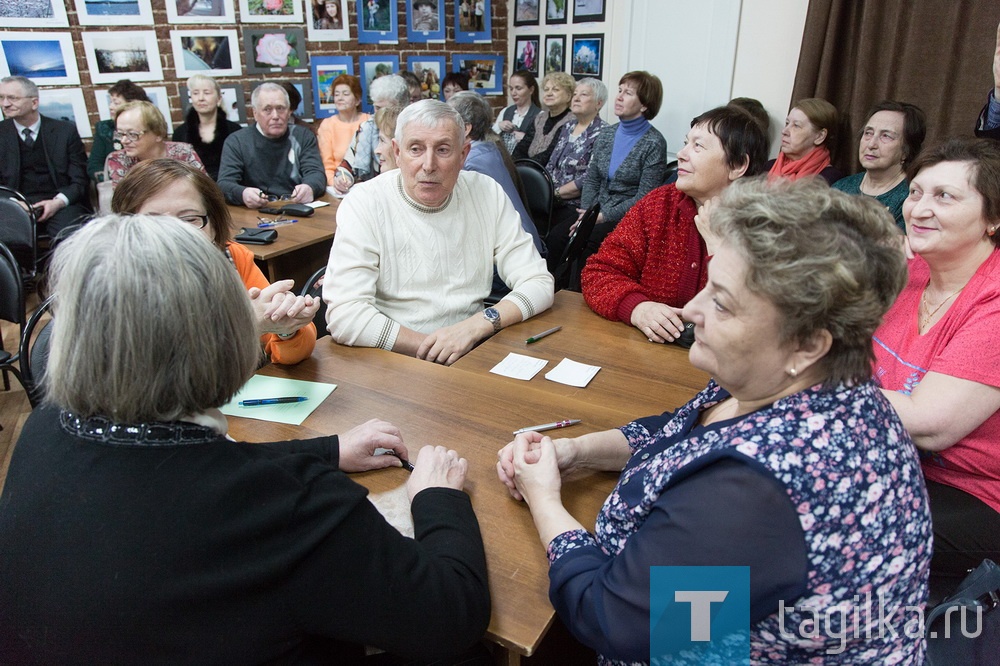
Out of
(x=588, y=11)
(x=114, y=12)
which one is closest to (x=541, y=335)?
(x=114, y=12)

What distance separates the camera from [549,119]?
18.5 feet

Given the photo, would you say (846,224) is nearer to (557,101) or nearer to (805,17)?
(805,17)

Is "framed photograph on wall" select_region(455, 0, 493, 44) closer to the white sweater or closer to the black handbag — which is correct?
the white sweater

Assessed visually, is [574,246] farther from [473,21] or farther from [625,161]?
[473,21]

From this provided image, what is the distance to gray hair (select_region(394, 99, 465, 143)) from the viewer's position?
7.18 ft

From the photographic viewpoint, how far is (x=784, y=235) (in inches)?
37.0

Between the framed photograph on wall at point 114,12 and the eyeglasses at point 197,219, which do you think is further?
the framed photograph on wall at point 114,12

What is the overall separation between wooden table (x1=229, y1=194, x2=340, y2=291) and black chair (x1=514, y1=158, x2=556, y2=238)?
123 centimetres

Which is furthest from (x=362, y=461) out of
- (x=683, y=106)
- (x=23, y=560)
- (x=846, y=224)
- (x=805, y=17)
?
(x=683, y=106)

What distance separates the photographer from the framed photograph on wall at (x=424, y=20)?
6.04m

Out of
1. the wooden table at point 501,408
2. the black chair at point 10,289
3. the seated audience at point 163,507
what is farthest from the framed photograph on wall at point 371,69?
the seated audience at point 163,507

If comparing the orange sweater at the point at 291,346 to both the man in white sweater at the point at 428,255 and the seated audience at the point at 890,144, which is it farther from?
the seated audience at the point at 890,144

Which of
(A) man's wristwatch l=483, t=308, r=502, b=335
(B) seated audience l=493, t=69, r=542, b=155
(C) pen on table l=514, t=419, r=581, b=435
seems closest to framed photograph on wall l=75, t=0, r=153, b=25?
(B) seated audience l=493, t=69, r=542, b=155

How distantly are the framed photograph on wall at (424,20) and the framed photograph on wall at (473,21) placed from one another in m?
0.18
